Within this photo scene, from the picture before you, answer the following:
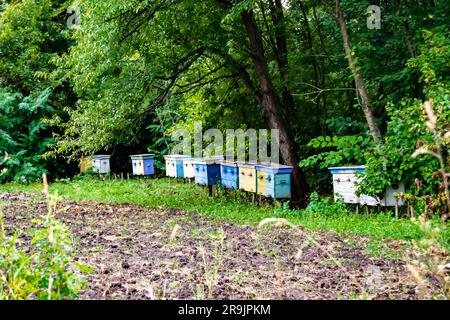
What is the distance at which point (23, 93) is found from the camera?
20.8 m

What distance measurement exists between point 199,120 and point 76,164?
7235 millimetres

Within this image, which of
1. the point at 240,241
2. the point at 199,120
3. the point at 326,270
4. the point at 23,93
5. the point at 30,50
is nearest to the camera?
the point at 326,270

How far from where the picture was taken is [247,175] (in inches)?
478

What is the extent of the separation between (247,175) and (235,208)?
2.68 feet

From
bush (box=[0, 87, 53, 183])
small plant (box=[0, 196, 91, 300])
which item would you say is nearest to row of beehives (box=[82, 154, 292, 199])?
bush (box=[0, 87, 53, 183])

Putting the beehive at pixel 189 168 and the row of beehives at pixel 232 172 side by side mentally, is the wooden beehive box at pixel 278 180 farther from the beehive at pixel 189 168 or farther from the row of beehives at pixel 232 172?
the beehive at pixel 189 168

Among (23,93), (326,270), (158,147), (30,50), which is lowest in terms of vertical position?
(326,270)

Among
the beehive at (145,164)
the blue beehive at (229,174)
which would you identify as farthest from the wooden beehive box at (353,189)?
the beehive at (145,164)

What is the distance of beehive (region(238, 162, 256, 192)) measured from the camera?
11.9 metres

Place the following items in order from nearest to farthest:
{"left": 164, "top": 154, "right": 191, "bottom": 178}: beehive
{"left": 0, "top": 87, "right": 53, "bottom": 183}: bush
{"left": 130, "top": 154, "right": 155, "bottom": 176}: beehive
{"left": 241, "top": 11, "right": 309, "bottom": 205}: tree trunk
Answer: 1. {"left": 241, "top": 11, "right": 309, "bottom": 205}: tree trunk
2. {"left": 164, "top": 154, "right": 191, "bottom": 178}: beehive
3. {"left": 0, "top": 87, "right": 53, "bottom": 183}: bush
4. {"left": 130, "top": 154, "right": 155, "bottom": 176}: beehive

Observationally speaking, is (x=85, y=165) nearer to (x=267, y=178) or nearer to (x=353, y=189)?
(x=267, y=178)

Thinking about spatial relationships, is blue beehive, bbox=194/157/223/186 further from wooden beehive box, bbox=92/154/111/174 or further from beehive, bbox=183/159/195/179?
wooden beehive box, bbox=92/154/111/174
